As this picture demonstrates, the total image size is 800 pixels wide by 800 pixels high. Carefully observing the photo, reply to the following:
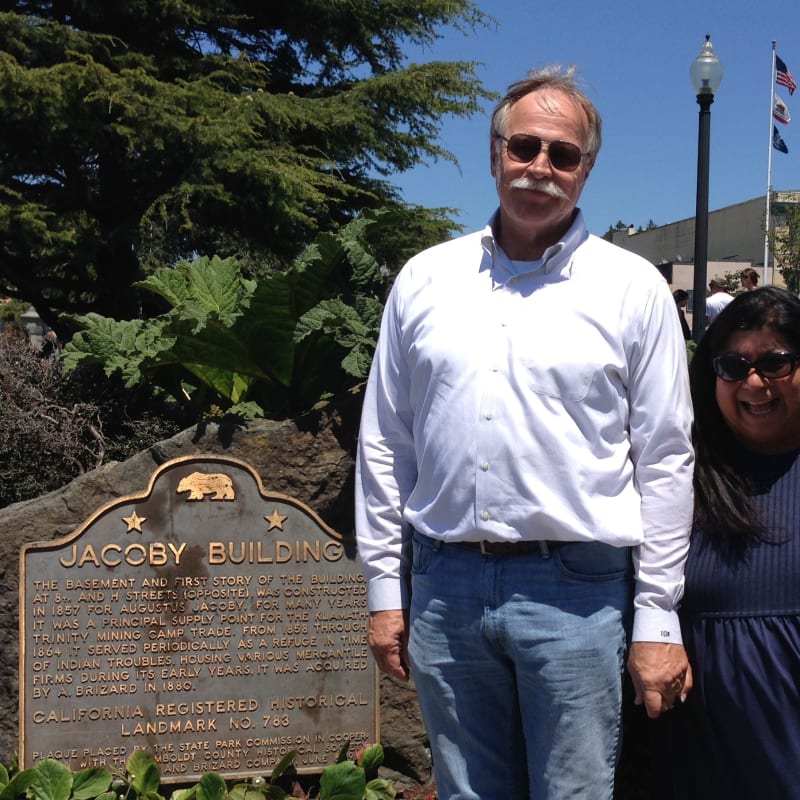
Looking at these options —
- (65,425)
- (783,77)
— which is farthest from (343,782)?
(783,77)

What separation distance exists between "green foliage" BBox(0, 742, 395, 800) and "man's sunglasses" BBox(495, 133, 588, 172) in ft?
6.98

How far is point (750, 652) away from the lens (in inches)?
73.9

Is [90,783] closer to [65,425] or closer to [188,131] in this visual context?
[65,425]

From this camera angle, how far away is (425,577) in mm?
1960

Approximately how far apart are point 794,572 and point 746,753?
1.21ft

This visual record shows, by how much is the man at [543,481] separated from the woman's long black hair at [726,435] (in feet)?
0.39

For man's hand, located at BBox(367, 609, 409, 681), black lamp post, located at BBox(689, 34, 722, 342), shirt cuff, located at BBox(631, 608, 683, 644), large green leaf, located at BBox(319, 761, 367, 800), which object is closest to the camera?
shirt cuff, located at BBox(631, 608, 683, 644)

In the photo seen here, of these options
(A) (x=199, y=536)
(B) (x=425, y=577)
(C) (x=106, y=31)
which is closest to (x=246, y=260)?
(C) (x=106, y=31)

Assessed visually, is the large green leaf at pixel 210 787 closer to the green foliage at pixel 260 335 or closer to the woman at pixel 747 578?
the green foliage at pixel 260 335

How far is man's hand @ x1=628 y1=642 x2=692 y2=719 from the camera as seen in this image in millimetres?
1821

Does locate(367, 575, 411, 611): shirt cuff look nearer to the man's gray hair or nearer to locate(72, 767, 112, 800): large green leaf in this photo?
the man's gray hair

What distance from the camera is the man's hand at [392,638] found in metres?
2.07

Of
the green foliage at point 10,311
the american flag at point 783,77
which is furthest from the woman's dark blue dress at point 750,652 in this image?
the american flag at point 783,77

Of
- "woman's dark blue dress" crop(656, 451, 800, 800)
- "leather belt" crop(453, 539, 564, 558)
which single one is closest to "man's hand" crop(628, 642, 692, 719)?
"woman's dark blue dress" crop(656, 451, 800, 800)
